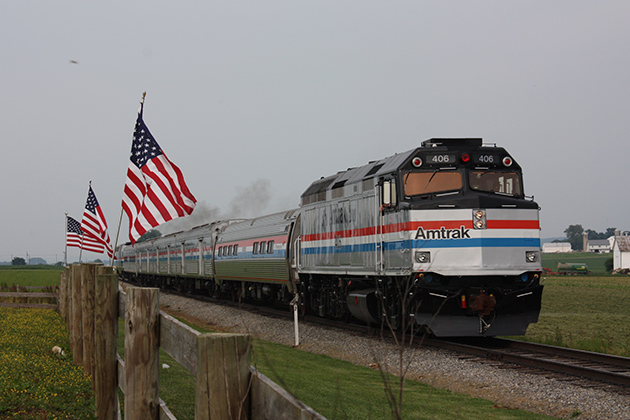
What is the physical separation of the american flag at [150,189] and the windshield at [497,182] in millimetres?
6008

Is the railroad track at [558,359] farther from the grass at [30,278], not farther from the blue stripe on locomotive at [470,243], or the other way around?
the grass at [30,278]

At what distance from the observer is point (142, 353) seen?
14.3ft

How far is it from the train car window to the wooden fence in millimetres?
8197

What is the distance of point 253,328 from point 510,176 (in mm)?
9791

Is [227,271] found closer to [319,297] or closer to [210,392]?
[319,297]

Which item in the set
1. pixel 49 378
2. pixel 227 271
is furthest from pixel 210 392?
pixel 227 271

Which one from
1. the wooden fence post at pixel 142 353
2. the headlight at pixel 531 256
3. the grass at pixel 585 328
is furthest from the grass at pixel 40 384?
the grass at pixel 585 328

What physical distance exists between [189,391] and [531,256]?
8363mm

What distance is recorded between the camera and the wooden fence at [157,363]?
2.71 m

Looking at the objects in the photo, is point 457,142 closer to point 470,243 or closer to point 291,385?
point 470,243

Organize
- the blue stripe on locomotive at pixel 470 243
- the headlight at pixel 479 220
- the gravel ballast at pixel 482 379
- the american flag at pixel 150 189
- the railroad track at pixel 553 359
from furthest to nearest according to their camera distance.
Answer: the headlight at pixel 479 220 → the blue stripe on locomotive at pixel 470 243 → the american flag at pixel 150 189 → the railroad track at pixel 553 359 → the gravel ballast at pixel 482 379

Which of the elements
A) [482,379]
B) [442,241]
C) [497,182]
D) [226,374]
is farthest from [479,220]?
[226,374]

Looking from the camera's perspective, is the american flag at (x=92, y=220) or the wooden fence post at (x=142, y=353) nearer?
the wooden fence post at (x=142, y=353)

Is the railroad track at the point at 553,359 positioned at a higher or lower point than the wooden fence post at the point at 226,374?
lower
